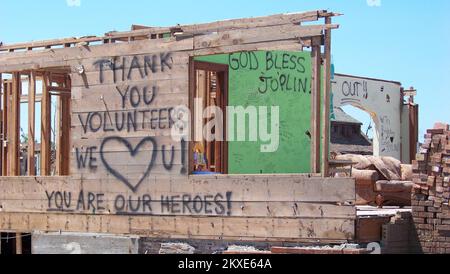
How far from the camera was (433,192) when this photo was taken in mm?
11594

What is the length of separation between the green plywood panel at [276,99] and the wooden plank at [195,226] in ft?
9.17

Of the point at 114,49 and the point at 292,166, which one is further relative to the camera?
the point at 292,166

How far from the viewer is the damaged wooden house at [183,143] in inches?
442

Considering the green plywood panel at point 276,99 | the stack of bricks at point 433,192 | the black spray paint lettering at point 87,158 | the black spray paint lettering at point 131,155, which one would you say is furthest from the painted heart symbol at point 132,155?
the stack of bricks at point 433,192

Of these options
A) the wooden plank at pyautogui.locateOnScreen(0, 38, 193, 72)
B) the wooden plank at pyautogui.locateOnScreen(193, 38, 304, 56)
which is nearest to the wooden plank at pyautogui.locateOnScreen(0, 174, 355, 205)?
the wooden plank at pyautogui.locateOnScreen(193, 38, 304, 56)

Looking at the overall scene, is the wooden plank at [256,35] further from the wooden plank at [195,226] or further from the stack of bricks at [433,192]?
the wooden plank at [195,226]

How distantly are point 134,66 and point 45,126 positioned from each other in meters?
2.39

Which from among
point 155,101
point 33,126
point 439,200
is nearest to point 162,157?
point 155,101

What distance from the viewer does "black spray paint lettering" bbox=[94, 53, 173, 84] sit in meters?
12.4

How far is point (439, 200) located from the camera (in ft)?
37.7
